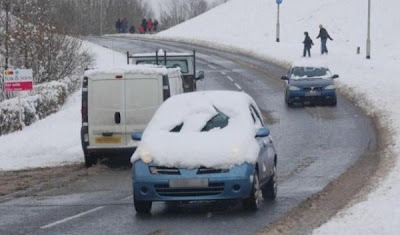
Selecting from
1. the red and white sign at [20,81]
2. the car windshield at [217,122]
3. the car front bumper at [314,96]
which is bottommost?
the car front bumper at [314,96]

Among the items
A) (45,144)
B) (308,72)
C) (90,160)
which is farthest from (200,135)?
(308,72)

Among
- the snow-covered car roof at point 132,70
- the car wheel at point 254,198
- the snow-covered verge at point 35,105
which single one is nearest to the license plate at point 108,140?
the snow-covered car roof at point 132,70

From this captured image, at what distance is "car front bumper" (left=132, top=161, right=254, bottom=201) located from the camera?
1291cm

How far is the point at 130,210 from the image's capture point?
45.8 feet

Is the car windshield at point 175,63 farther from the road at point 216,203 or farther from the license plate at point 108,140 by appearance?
the license plate at point 108,140

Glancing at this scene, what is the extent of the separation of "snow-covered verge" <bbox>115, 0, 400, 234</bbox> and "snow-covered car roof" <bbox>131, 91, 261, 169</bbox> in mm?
1815

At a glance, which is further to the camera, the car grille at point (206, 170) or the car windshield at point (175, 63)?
the car windshield at point (175, 63)

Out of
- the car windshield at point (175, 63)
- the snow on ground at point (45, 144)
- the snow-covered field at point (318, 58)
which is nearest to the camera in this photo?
the snow-covered field at point (318, 58)

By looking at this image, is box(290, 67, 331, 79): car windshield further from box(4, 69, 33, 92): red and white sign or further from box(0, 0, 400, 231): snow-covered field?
box(4, 69, 33, 92): red and white sign

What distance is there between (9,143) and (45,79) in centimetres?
1545

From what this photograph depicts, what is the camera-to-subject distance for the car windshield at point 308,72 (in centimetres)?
3538

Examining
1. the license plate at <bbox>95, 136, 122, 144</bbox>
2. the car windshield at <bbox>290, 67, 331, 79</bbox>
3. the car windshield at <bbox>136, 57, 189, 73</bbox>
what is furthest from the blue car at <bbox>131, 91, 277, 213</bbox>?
the car windshield at <bbox>290, 67, 331, 79</bbox>

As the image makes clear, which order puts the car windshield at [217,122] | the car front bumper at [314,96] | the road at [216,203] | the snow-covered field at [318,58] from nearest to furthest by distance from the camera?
the road at [216,203], the snow-covered field at [318,58], the car windshield at [217,122], the car front bumper at [314,96]

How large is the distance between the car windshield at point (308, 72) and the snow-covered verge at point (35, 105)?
8570 millimetres
